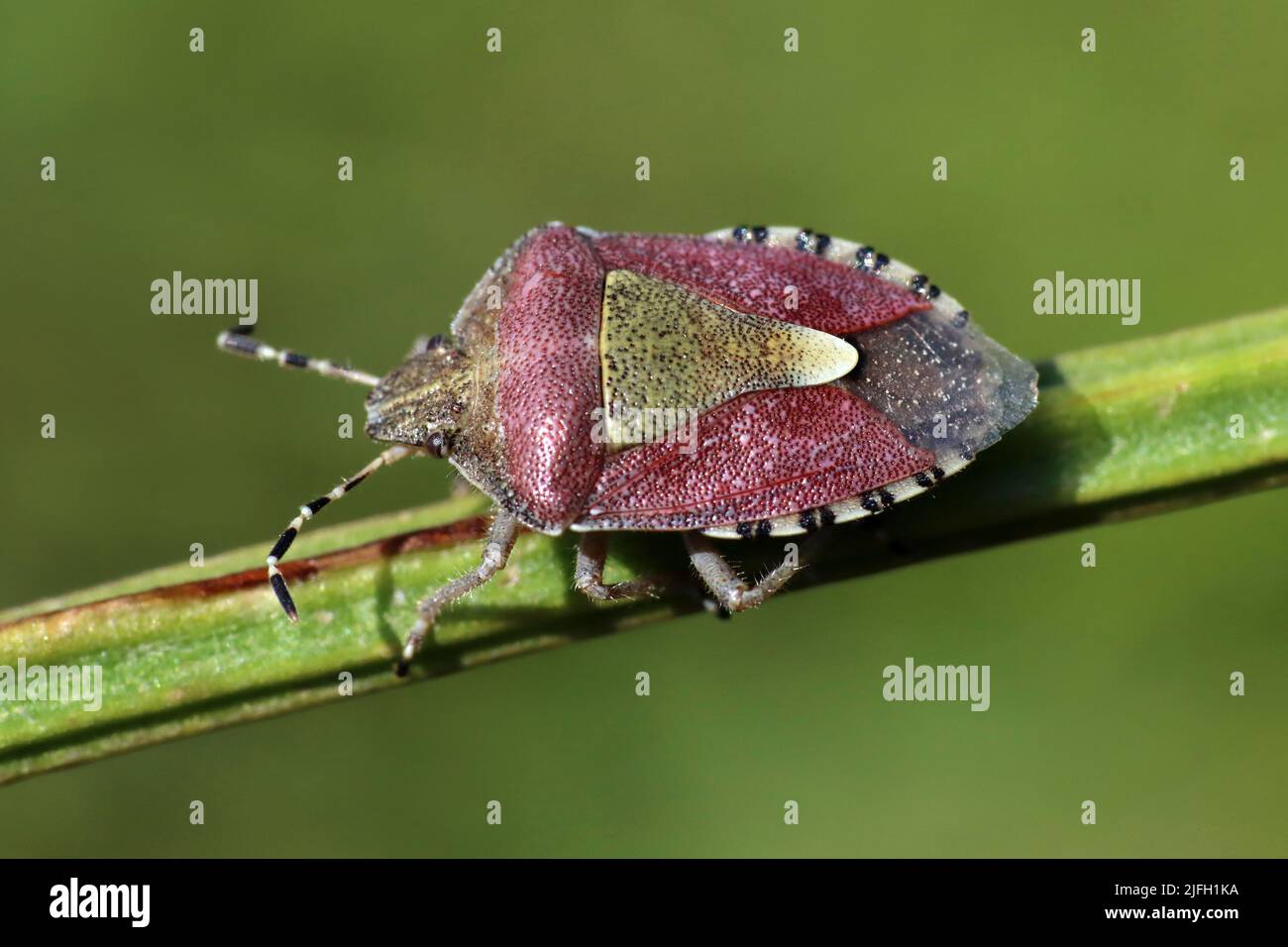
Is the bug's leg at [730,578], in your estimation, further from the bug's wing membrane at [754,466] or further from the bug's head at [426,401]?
the bug's head at [426,401]

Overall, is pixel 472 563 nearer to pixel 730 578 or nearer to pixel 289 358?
pixel 730 578

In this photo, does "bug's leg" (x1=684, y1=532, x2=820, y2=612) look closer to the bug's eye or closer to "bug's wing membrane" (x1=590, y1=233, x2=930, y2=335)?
"bug's wing membrane" (x1=590, y1=233, x2=930, y2=335)

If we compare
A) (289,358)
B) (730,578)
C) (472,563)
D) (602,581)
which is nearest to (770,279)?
(730,578)

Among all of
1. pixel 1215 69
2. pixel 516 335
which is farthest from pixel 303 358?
pixel 1215 69

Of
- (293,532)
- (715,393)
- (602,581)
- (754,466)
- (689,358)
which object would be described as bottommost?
(602,581)

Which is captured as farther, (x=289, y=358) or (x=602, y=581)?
(x=289, y=358)

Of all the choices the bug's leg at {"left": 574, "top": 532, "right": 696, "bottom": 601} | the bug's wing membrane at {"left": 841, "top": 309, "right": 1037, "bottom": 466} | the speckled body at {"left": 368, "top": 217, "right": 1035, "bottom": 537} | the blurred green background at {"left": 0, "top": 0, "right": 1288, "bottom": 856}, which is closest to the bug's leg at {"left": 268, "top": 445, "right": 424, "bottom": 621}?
the speckled body at {"left": 368, "top": 217, "right": 1035, "bottom": 537}
